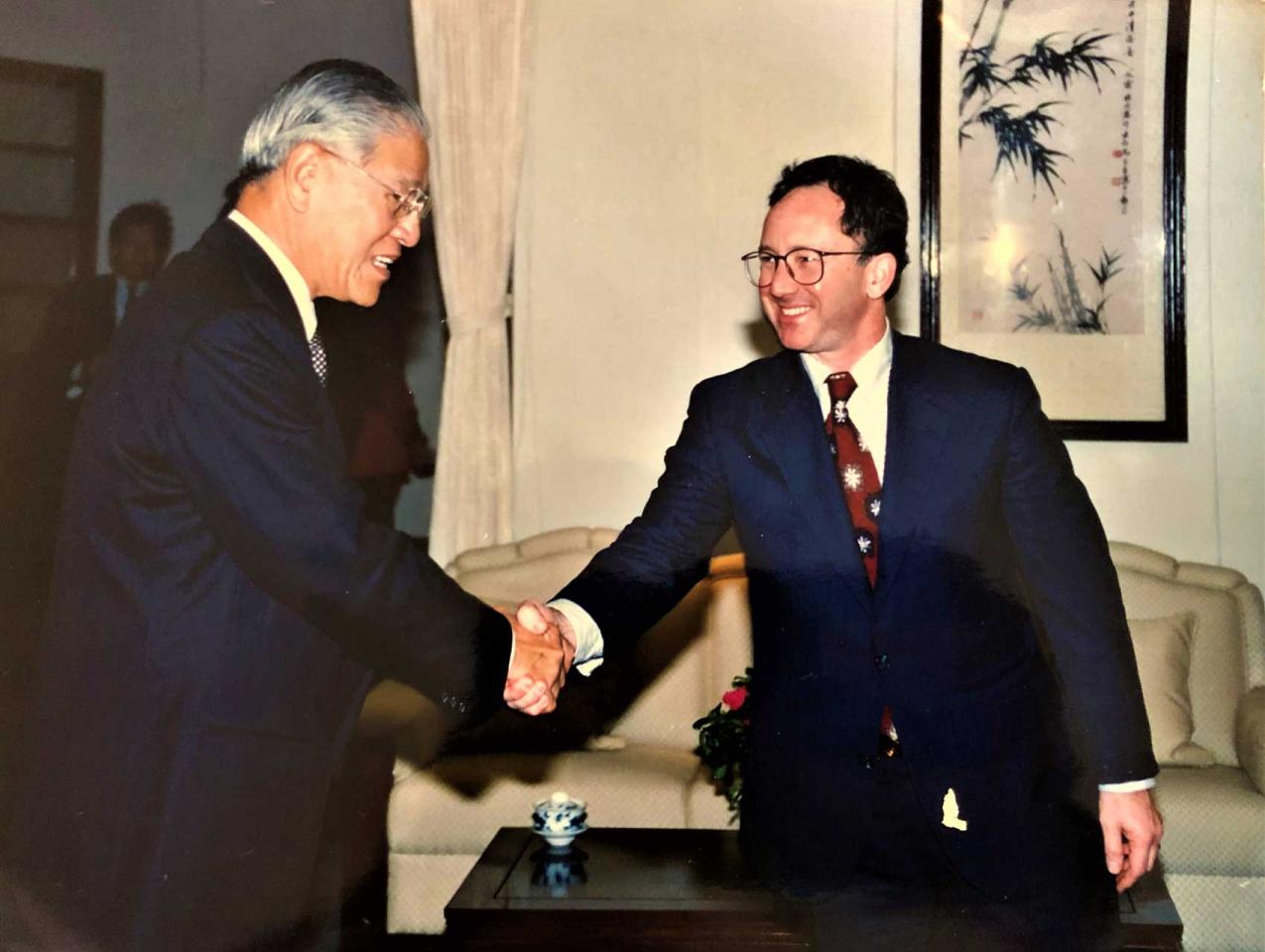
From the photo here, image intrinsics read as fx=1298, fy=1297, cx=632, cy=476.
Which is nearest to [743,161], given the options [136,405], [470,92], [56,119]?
[470,92]

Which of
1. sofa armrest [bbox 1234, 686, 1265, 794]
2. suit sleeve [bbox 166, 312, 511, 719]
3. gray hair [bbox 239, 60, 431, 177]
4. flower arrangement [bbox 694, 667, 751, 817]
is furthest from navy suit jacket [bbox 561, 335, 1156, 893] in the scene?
sofa armrest [bbox 1234, 686, 1265, 794]

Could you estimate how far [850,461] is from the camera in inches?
82.8

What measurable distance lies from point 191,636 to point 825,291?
1139 millimetres

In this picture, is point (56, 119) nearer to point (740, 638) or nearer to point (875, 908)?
point (740, 638)

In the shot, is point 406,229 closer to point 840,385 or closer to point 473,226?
point 840,385

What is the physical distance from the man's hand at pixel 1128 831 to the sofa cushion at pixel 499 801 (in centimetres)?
144

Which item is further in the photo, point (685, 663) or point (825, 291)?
point (685, 663)

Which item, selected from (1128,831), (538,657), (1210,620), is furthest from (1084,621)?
(1210,620)

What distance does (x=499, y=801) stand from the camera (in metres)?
3.21

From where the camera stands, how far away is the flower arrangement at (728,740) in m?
3.06

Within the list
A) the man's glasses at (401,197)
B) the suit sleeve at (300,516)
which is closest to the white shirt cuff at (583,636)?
the suit sleeve at (300,516)

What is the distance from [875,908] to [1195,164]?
267 cm

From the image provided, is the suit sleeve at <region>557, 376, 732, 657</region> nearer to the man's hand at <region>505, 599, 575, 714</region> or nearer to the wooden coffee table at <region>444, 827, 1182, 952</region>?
the man's hand at <region>505, 599, 575, 714</region>

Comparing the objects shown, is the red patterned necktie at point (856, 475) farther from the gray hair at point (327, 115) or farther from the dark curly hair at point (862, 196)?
the gray hair at point (327, 115)
